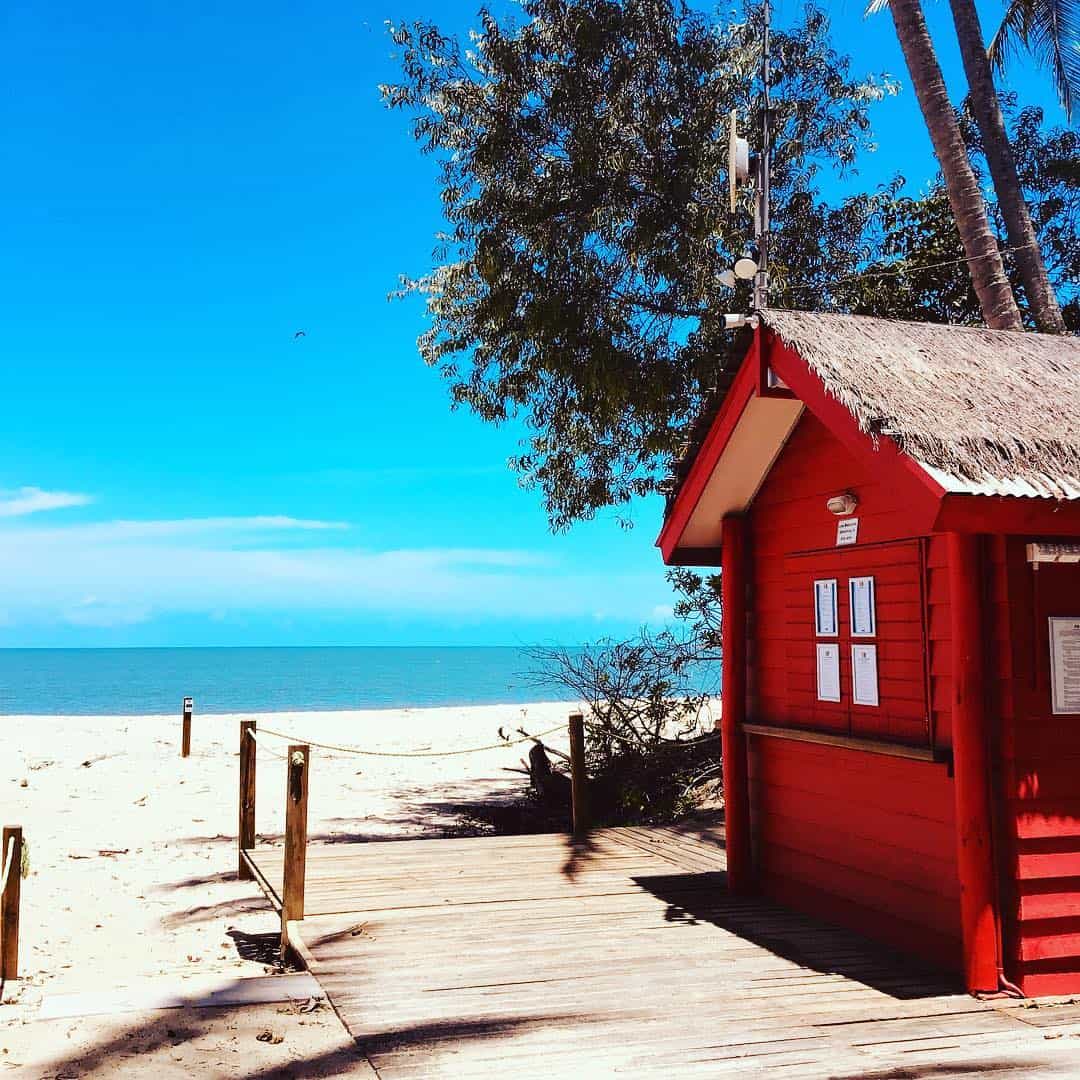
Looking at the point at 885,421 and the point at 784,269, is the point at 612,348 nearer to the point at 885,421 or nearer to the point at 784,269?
the point at 784,269

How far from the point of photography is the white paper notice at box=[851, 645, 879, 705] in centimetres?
702

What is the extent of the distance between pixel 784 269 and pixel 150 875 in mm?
10004

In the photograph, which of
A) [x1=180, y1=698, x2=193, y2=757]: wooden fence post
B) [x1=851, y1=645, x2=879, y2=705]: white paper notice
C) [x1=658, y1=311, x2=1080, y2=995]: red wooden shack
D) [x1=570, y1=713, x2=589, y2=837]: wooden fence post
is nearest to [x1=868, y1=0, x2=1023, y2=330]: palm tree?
[x1=658, y1=311, x2=1080, y2=995]: red wooden shack

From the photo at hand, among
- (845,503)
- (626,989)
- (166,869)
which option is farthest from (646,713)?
(626,989)

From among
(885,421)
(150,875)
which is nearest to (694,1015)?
(885,421)

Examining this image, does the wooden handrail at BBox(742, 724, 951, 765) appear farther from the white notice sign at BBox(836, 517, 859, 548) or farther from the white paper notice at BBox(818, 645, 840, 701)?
the white notice sign at BBox(836, 517, 859, 548)

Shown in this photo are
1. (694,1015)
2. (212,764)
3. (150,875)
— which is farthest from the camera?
(212,764)

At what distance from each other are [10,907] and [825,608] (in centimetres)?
551

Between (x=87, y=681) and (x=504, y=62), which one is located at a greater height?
(x=504, y=62)

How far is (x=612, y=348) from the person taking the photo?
13.7 m

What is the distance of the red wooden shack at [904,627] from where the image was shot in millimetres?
5781

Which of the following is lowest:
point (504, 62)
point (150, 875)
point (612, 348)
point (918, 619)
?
point (150, 875)

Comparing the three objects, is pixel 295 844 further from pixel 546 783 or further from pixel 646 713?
pixel 546 783

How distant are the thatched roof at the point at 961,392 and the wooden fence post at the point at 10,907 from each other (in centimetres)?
566
